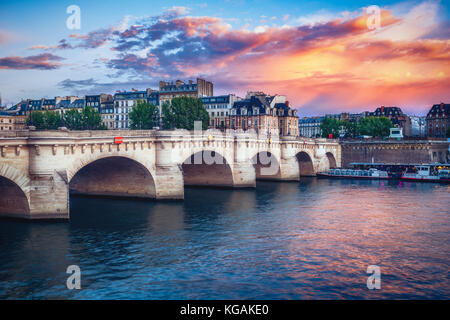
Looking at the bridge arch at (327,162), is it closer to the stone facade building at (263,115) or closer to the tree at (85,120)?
the stone facade building at (263,115)

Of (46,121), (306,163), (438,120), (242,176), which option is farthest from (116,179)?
(438,120)

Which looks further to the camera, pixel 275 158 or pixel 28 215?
pixel 275 158

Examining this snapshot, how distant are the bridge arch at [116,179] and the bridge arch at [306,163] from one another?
4316cm

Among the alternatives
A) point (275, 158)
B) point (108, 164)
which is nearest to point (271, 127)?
point (275, 158)

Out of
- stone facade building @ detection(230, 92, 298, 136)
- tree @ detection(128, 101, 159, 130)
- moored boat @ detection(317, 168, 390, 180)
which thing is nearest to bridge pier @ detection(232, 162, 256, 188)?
moored boat @ detection(317, 168, 390, 180)

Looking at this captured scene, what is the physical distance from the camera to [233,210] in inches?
1633

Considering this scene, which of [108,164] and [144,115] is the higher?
[144,115]

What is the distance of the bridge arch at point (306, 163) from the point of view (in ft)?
272

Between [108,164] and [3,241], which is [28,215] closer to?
[3,241]

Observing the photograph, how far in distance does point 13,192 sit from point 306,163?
60.6 metres
